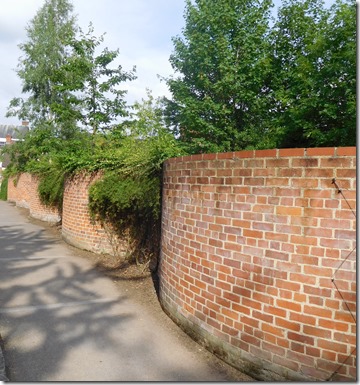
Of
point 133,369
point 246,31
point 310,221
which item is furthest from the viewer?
point 246,31

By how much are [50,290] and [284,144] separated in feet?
36.4

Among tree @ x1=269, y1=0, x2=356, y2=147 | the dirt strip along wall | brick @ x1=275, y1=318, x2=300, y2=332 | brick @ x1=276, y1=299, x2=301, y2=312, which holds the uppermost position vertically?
tree @ x1=269, y1=0, x2=356, y2=147

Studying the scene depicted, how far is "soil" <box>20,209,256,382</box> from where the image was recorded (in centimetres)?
326

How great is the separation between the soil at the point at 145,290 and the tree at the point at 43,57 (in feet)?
54.3

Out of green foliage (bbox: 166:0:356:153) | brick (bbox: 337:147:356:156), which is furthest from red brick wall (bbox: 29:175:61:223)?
brick (bbox: 337:147:356:156)

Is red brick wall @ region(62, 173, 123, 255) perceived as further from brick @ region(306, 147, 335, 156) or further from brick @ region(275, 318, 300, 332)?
brick @ region(306, 147, 335, 156)

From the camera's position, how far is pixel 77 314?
14.9 feet

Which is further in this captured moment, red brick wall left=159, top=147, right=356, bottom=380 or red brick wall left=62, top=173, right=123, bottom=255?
red brick wall left=62, top=173, right=123, bottom=255

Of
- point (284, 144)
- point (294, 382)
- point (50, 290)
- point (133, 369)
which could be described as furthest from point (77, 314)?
point (284, 144)

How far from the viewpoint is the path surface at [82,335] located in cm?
316

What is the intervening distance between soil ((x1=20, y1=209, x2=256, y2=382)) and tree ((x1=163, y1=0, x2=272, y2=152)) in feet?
29.2

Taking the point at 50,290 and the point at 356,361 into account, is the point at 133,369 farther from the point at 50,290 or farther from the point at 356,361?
the point at 50,290

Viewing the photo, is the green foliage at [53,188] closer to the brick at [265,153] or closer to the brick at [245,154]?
the brick at [245,154]

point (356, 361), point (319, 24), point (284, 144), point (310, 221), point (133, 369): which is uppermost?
point (319, 24)
